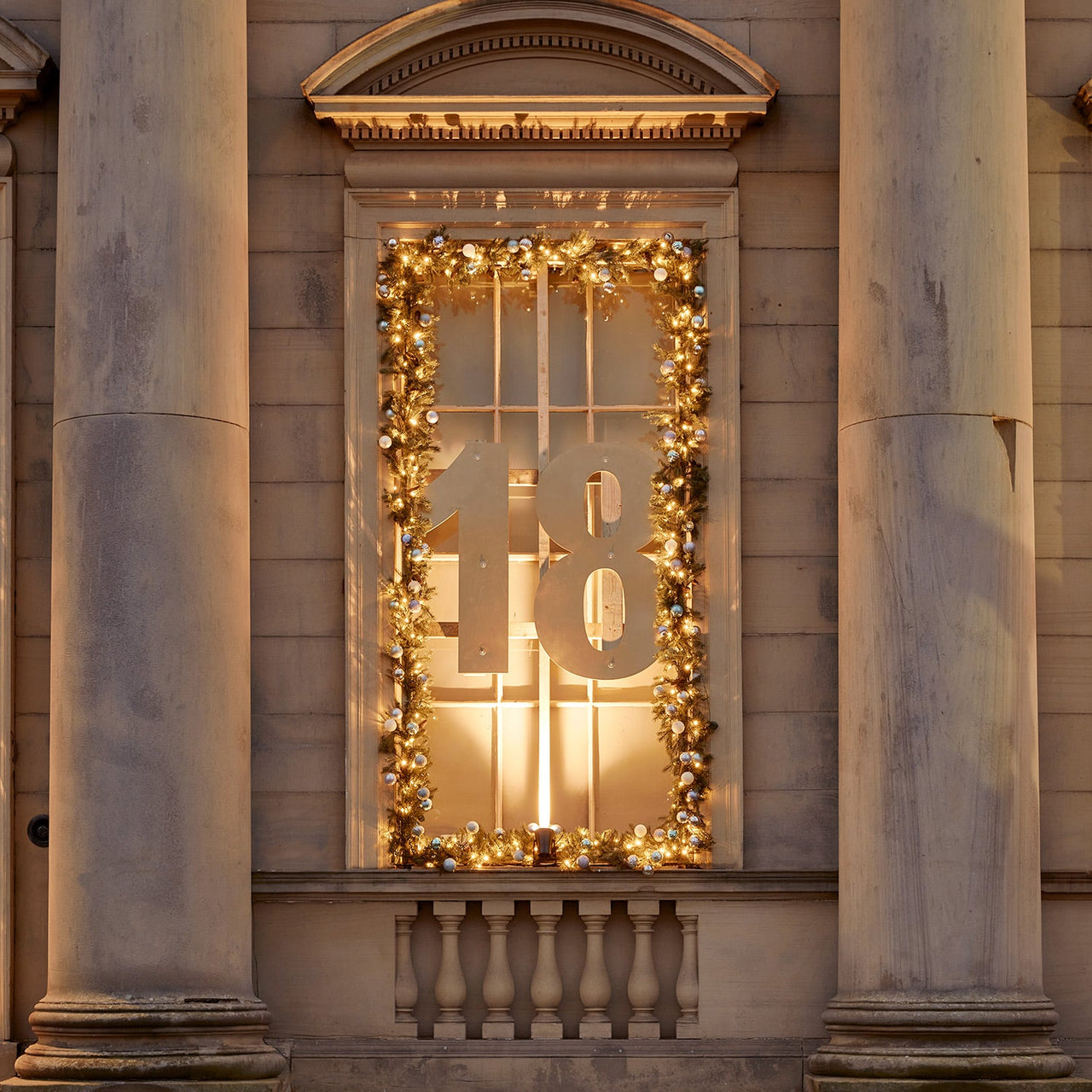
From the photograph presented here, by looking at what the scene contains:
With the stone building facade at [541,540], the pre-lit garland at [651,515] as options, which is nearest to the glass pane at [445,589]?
the pre-lit garland at [651,515]

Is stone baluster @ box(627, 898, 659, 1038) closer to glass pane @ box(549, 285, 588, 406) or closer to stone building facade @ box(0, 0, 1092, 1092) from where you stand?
stone building facade @ box(0, 0, 1092, 1092)

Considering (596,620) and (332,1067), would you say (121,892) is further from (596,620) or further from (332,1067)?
(596,620)

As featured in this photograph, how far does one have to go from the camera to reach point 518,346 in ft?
39.1

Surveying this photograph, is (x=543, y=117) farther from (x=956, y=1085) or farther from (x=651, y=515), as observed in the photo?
(x=956, y=1085)

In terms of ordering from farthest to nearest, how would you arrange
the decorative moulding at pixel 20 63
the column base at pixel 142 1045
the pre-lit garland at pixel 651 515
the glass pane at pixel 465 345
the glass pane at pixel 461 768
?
the glass pane at pixel 465 345 → the glass pane at pixel 461 768 → the decorative moulding at pixel 20 63 → the pre-lit garland at pixel 651 515 → the column base at pixel 142 1045

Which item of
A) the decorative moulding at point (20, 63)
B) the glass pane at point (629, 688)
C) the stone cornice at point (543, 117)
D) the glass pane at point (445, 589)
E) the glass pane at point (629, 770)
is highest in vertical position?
the decorative moulding at point (20, 63)

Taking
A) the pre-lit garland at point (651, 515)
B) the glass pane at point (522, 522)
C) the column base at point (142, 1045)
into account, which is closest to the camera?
the column base at point (142, 1045)

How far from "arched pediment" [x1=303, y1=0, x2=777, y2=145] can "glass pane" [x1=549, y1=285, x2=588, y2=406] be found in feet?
3.27

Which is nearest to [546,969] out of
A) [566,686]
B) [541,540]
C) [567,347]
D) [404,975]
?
[404,975]

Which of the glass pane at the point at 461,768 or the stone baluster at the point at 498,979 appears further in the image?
the glass pane at the point at 461,768

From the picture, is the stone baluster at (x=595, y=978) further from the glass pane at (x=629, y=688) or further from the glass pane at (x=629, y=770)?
the glass pane at (x=629, y=688)

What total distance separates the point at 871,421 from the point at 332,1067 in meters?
4.76

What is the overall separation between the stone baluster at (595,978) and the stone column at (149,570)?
6.35ft

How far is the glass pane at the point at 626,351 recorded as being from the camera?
11.9 meters
